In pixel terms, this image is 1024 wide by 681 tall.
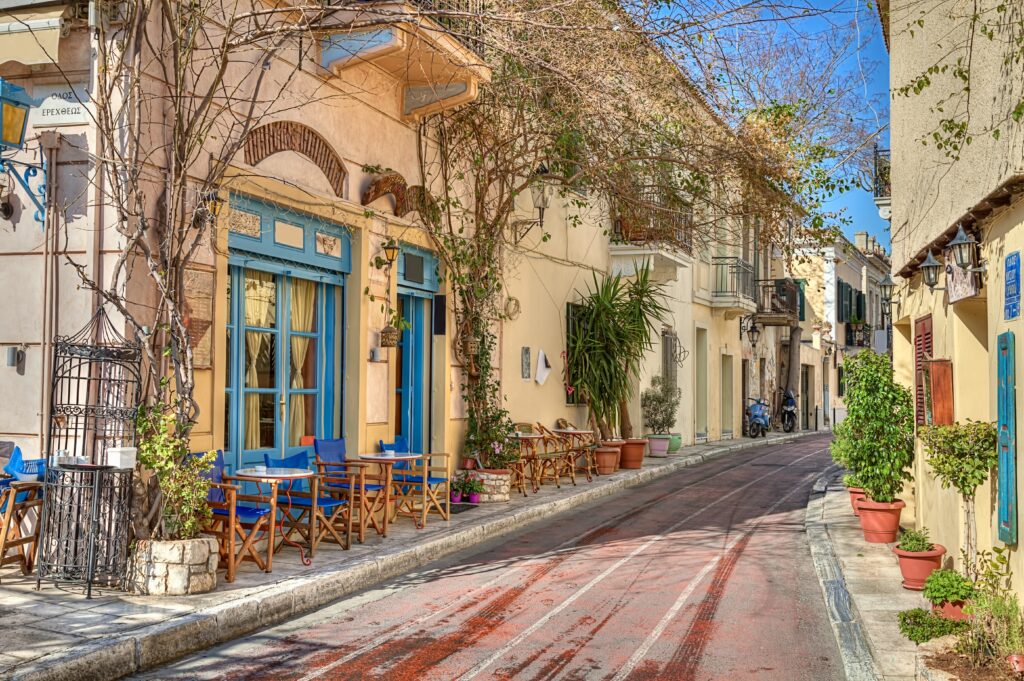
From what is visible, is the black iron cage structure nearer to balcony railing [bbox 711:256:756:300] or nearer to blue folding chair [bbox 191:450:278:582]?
blue folding chair [bbox 191:450:278:582]

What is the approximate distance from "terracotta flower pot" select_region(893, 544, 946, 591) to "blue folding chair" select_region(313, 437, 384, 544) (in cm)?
452

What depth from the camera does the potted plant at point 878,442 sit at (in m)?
9.89

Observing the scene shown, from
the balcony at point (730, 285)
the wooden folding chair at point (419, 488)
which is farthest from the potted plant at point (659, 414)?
the wooden folding chair at point (419, 488)

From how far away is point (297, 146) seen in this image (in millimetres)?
9805

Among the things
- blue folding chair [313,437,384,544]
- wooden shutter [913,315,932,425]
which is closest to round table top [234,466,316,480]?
blue folding chair [313,437,384,544]

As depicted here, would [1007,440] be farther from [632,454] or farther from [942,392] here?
[632,454]

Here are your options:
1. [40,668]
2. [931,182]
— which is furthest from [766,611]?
[40,668]

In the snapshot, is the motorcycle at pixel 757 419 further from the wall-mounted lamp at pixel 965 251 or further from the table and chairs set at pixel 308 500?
the wall-mounted lamp at pixel 965 251

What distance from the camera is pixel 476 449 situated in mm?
13469

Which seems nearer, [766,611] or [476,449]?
[766,611]

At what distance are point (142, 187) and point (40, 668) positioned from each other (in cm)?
392

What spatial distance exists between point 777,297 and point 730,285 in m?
5.22

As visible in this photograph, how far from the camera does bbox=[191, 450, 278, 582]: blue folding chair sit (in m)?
7.51

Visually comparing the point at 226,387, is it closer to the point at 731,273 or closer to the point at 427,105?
the point at 427,105
